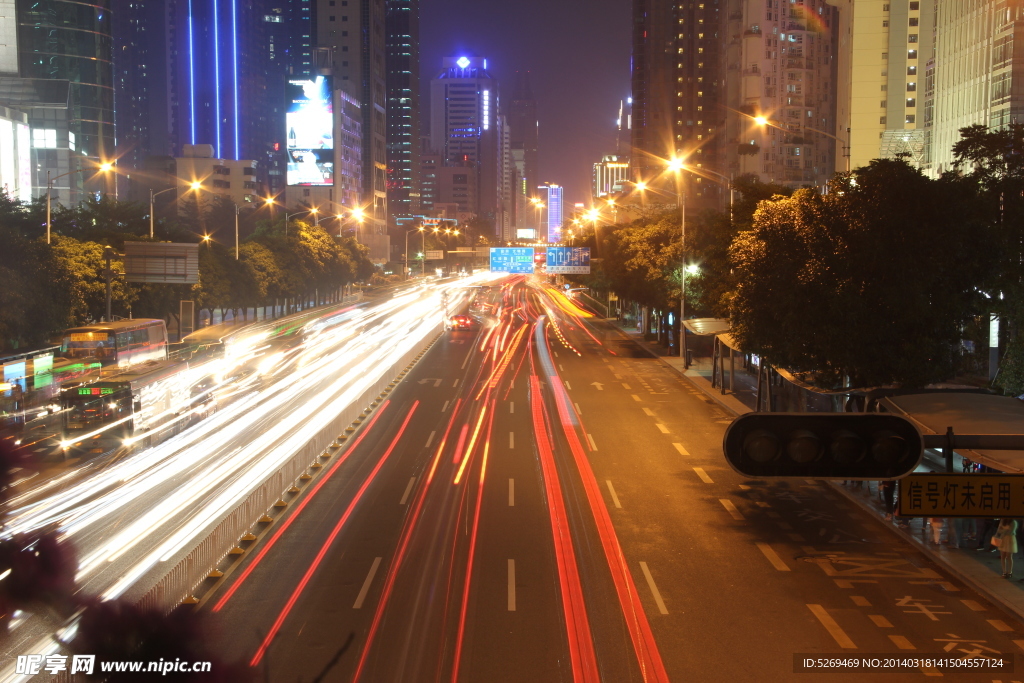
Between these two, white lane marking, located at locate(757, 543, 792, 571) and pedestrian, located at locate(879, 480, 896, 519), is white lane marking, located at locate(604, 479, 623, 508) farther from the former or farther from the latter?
pedestrian, located at locate(879, 480, 896, 519)

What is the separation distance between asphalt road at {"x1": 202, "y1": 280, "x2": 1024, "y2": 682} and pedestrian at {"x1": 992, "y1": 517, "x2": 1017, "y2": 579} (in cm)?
103

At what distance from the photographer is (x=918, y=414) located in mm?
20656

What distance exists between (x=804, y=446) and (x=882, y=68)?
102585mm

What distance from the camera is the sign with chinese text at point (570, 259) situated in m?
72.9

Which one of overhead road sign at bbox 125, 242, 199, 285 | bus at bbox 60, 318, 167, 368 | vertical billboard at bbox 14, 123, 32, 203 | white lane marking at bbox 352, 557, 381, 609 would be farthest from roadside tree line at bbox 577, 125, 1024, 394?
vertical billboard at bbox 14, 123, 32, 203

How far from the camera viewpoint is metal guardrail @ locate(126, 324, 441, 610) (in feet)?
47.4

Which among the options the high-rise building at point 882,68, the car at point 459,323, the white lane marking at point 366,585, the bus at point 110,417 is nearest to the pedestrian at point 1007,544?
the white lane marking at point 366,585

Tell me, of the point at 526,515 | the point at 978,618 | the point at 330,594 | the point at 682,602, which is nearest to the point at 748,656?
the point at 682,602

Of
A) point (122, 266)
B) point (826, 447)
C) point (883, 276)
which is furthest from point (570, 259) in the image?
point (826, 447)

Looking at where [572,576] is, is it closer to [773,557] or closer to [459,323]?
[773,557]

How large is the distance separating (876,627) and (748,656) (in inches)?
99.8

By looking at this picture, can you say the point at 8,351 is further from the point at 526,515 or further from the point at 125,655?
the point at 125,655

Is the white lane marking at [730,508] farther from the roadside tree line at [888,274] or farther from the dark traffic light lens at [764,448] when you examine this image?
the dark traffic light lens at [764,448]

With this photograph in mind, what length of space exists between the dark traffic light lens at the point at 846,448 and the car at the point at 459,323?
223 ft
